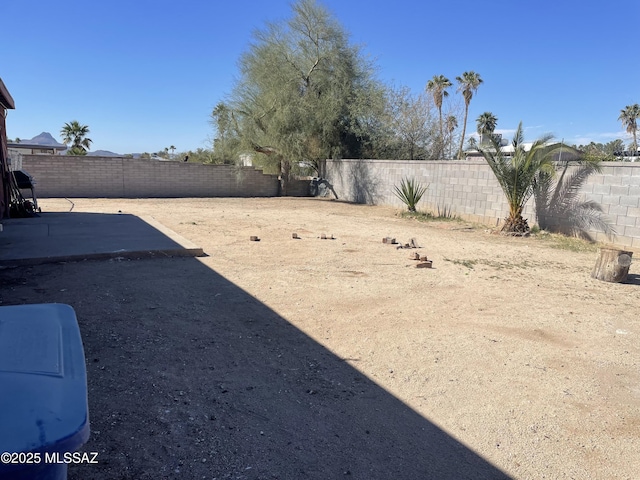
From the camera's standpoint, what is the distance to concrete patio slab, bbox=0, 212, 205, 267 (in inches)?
Answer: 287

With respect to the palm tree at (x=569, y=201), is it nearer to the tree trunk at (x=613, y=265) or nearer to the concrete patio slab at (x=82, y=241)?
the tree trunk at (x=613, y=265)

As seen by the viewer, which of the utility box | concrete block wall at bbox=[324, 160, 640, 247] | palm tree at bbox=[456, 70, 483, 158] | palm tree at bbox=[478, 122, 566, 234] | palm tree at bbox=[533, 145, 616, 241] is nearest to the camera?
the utility box

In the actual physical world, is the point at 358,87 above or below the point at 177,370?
above

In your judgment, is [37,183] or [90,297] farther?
[37,183]

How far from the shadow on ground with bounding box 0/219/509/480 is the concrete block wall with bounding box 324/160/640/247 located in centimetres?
915

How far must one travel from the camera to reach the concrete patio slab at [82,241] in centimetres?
730

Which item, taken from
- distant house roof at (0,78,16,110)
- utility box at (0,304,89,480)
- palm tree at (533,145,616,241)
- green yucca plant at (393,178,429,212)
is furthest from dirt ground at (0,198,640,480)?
green yucca plant at (393,178,429,212)

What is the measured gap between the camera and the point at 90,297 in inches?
213

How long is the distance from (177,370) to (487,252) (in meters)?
7.86

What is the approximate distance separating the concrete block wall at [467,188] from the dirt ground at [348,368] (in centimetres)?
410

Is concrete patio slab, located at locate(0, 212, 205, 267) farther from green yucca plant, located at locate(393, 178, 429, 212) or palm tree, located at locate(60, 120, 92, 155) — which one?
palm tree, located at locate(60, 120, 92, 155)

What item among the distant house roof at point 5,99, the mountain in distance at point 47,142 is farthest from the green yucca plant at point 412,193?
the mountain in distance at point 47,142

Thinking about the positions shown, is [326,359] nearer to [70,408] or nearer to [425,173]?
[70,408]

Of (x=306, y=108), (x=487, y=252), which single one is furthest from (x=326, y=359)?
(x=306, y=108)
